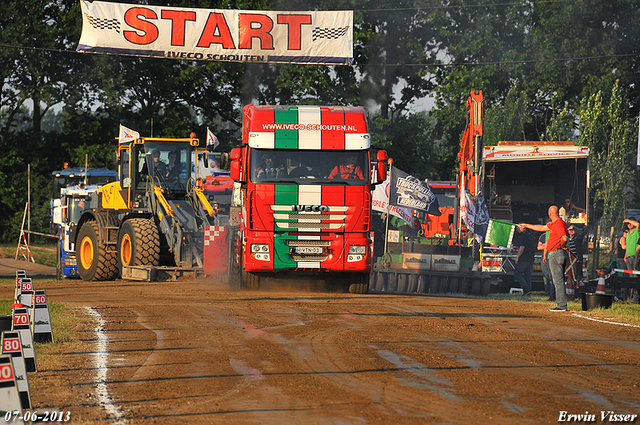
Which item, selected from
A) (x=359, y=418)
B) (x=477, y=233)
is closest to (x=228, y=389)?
(x=359, y=418)

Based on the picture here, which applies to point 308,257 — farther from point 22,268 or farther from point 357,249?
point 22,268

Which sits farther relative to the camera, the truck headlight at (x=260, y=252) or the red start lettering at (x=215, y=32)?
the red start lettering at (x=215, y=32)

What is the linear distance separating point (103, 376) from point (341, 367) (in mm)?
2308

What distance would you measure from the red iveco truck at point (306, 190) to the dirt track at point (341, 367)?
2145 mm

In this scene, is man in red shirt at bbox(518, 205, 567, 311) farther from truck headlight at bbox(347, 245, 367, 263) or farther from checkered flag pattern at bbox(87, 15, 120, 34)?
checkered flag pattern at bbox(87, 15, 120, 34)

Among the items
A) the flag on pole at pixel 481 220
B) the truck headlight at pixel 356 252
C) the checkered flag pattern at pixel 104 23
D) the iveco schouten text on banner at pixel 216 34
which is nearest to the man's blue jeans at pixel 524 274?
the flag on pole at pixel 481 220

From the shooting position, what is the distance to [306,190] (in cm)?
1580

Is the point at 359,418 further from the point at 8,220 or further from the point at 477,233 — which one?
the point at 8,220

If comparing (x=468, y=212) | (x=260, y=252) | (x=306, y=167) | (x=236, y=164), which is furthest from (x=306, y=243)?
(x=468, y=212)

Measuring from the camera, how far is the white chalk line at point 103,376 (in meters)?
6.49

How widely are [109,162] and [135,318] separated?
33.7 m

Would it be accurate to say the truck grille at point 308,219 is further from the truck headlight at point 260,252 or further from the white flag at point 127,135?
the white flag at point 127,135

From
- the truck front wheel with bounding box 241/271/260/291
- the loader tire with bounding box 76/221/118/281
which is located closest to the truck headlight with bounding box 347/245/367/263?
the truck front wheel with bounding box 241/271/260/291

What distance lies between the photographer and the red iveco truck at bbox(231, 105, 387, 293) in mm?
15852
